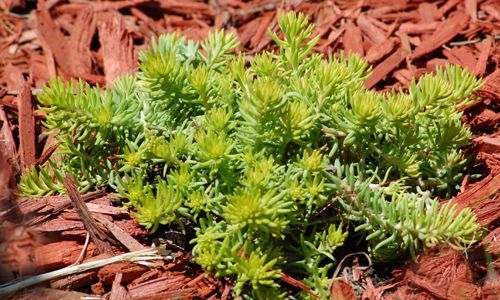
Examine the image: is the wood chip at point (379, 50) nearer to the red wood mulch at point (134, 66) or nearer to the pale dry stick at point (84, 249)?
the red wood mulch at point (134, 66)

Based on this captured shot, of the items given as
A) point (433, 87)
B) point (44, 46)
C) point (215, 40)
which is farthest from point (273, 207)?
point (44, 46)

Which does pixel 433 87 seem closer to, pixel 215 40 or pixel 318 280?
pixel 318 280

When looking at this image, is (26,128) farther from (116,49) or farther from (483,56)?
(483,56)

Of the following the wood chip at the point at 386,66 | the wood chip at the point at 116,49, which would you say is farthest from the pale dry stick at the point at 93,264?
the wood chip at the point at 386,66

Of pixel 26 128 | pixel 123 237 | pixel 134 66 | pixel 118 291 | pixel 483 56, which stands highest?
pixel 483 56

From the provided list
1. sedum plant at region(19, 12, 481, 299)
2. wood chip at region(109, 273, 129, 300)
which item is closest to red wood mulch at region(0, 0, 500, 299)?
wood chip at region(109, 273, 129, 300)

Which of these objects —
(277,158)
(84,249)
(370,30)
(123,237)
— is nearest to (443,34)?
(370,30)
